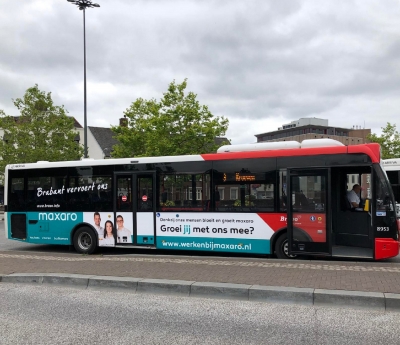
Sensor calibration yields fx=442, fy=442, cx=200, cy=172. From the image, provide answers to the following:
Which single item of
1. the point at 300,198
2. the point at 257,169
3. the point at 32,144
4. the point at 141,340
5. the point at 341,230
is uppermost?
the point at 32,144

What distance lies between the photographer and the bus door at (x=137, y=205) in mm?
11844

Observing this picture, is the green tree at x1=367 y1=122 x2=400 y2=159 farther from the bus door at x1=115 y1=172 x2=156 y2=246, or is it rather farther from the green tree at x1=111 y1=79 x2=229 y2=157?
the bus door at x1=115 y1=172 x2=156 y2=246

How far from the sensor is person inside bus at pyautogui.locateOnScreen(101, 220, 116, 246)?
12.3 meters

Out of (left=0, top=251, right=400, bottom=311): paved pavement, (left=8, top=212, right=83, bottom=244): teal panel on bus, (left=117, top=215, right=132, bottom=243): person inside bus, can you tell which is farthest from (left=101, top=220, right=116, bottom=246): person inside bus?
(left=0, top=251, right=400, bottom=311): paved pavement

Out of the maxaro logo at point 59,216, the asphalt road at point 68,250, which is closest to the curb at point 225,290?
the maxaro logo at point 59,216

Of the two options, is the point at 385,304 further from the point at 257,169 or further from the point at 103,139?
the point at 103,139

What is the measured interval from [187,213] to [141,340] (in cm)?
644

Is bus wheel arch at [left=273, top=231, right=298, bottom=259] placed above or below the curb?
above

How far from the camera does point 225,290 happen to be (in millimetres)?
6938

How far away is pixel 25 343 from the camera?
5.02 meters

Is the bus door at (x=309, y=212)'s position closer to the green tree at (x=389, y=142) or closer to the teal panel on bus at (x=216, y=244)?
the teal panel on bus at (x=216, y=244)

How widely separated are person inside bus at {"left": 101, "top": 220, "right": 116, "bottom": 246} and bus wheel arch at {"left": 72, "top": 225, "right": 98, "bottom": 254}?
340 millimetres

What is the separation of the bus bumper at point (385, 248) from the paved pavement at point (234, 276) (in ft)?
2.68

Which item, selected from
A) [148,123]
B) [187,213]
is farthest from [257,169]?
[148,123]
